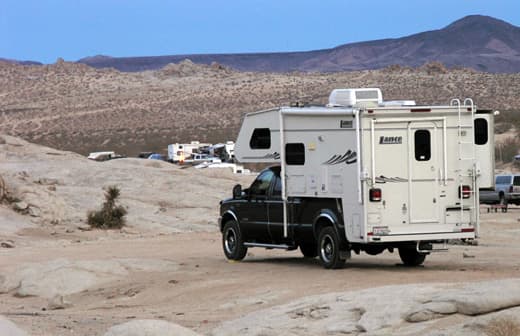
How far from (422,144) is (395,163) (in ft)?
2.03

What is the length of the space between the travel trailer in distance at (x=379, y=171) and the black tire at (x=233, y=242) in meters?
2.11

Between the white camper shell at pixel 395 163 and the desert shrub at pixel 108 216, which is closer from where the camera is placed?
the white camper shell at pixel 395 163

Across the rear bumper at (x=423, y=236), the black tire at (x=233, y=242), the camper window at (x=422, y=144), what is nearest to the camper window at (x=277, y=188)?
the black tire at (x=233, y=242)

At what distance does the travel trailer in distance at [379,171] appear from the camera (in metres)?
19.2

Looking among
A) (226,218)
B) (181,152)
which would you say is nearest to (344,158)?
(226,218)

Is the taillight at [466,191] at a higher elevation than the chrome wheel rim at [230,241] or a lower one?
higher

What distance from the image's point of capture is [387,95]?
102312 millimetres

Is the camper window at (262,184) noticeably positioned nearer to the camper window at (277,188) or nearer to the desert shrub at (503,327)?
the camper window at (277,188)

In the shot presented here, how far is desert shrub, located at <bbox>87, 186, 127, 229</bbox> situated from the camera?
126 ft

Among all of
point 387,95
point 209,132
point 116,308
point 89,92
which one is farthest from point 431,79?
point 116,308

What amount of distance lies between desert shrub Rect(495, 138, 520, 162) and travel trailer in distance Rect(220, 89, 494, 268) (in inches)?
2114

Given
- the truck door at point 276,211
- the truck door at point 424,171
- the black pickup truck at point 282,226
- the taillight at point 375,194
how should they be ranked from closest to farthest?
the taillight at point 375,194, the truck door at point 424,171, the black pickup truck at point 282,226, the truck door at point 276,211

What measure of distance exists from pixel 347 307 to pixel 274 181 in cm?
793

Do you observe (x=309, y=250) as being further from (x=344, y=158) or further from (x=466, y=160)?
(x=466, y=160)
